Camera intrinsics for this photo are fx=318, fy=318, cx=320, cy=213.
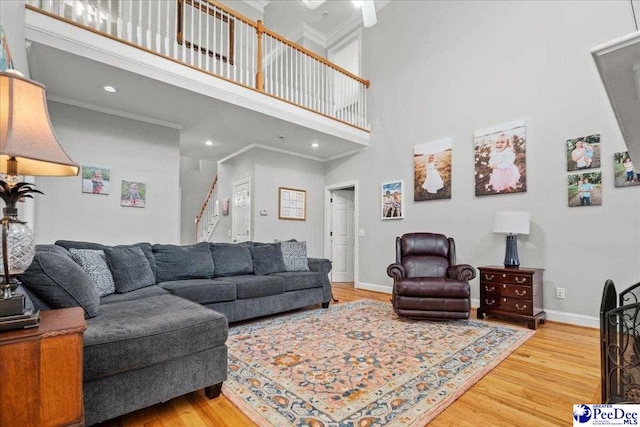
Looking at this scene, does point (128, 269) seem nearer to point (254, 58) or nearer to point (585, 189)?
point (254, 58)

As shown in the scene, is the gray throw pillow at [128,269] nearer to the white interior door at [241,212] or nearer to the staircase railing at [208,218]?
the white interior door at [241,212]

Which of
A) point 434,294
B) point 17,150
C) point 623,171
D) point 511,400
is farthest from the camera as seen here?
point 434,294

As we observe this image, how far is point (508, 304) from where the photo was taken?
3.48 metres

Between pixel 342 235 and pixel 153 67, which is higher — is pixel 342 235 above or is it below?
below

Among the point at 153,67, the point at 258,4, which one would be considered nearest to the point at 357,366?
the point at 153,67

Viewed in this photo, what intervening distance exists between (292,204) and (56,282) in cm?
472

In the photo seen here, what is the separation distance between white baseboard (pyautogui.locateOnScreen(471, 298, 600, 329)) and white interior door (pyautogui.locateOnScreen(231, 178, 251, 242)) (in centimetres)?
460

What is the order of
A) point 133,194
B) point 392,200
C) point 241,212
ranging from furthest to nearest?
point 241,212, point 392,200, point 133,194

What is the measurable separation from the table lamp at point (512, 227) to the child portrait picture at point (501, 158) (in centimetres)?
50

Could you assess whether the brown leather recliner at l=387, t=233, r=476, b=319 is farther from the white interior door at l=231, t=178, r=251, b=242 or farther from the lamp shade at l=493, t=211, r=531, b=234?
the white interior door at l=231, t=178, r=251, b=242

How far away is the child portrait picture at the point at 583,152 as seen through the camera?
3340mm

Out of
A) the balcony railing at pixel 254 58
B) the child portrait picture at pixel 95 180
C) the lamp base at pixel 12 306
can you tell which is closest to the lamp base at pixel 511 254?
the balcony railing at pixel 254 58

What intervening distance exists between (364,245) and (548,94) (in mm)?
3376

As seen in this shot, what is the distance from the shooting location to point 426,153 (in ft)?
15.8
